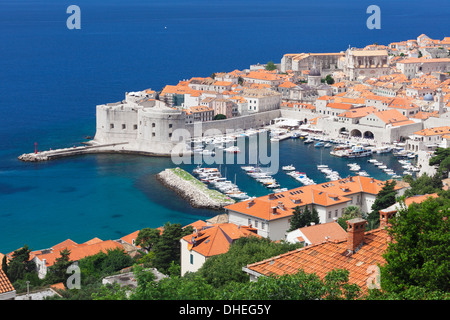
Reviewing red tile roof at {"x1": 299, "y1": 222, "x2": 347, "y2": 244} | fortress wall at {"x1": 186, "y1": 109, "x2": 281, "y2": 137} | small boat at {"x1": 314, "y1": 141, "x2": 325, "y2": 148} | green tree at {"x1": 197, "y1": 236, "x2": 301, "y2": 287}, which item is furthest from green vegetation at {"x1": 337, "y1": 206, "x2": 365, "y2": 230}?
fortress wall at {"x1": 186, "y1": 109, "x2": 281, "y2": 137}

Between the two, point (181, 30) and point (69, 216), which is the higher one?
point (181, 30)

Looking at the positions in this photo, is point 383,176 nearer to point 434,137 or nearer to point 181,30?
point 434,137

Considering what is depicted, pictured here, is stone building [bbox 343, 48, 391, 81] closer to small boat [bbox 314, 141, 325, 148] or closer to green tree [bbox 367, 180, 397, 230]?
small boat [bbox 314, 141, 325, 148]

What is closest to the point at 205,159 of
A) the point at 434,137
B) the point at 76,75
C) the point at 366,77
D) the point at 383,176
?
the point at 383,176

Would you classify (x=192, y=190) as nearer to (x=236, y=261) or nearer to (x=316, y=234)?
(x=316, y=234)

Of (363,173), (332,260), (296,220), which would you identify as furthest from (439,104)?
(332,260)

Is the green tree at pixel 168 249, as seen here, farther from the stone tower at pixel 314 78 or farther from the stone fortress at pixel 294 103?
the stone tower at pixel 314 78

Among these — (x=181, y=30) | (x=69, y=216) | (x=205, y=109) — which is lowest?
(x=69, y=216)

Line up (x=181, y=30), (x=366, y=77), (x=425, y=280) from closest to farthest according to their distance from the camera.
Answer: (x=425, y=280) < (x=366, y=77) < (x=181, y=30)
